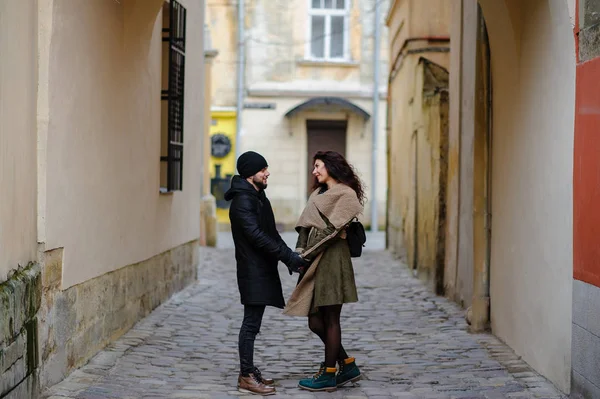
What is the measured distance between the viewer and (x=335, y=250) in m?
6.39

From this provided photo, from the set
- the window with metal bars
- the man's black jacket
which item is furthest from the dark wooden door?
the man's black jacket

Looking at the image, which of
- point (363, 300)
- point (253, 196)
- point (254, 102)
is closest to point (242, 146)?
point (254, 102)

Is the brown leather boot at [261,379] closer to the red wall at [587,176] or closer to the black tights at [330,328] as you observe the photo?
the black tights at [330,328]

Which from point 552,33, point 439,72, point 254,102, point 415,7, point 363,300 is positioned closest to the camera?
point 552,33

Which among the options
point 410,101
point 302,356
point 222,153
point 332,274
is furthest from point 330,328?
point 222,153

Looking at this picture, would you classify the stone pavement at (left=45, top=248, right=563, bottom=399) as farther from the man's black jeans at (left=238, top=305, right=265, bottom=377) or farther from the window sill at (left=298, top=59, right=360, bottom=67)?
the window sill at (left=298, top=59, right=360, bottom=67)

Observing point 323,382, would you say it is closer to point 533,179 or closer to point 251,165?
point 251,165

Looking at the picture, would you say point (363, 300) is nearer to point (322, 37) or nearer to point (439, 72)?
point (439, 72)

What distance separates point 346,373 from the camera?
21.7 ft

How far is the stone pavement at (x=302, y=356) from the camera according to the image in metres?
6.44

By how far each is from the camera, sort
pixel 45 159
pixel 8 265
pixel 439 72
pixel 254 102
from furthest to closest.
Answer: pixel 254 102 < pixel 439 72 < pixel 45 159 < pixel 8 265

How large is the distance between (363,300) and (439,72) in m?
3.75

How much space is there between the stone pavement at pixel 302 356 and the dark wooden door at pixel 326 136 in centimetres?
1468

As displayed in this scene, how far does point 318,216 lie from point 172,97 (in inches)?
195
